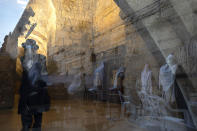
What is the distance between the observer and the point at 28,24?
7.02 feet

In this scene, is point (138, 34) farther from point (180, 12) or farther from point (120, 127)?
point (120, 127)

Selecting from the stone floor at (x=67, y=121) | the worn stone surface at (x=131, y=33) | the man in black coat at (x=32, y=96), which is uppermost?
the worn stone surface at (x=131, y=33)

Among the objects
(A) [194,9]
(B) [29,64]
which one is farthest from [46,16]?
(A) [194,9]

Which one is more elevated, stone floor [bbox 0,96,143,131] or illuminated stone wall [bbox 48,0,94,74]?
illuminated stone wall [bbox 48,0,94,74]

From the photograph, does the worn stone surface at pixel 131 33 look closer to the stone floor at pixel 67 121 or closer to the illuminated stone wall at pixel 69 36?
the illuminated stone wall at pixel 69 36

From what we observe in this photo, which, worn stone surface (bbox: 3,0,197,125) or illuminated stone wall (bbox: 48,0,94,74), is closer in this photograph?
worn stone surface (bbox: 3,0,197,125)

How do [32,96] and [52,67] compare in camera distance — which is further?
[52,67]

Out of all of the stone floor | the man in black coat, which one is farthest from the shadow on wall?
the man in black coat

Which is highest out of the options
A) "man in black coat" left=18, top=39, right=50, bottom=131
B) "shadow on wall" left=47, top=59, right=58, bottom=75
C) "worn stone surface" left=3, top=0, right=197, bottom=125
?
"worn stone surface" left=3, top=0, right=197, bottom=125

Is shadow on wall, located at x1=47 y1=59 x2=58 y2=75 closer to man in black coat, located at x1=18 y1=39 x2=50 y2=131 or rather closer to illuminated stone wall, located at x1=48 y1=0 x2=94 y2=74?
illuminated stone wall, located at x1=48 y1=0 x2=94 y2=74

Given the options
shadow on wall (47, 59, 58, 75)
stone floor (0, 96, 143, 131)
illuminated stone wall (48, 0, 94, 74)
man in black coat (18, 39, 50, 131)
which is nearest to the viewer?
man in black coat (18, 39, 50, 131)

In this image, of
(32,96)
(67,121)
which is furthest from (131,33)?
(32,96)

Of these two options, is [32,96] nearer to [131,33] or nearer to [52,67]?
[52,67]

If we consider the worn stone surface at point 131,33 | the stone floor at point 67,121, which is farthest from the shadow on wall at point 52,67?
the stone floor at point 67,121
